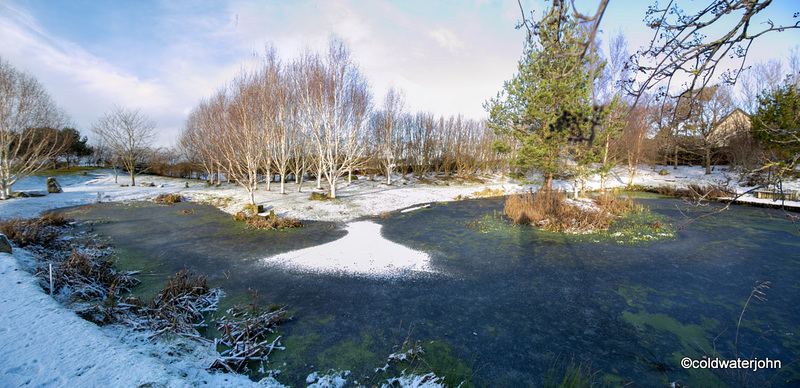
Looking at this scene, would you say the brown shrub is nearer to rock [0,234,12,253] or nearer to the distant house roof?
the distant house roof

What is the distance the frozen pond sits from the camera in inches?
150

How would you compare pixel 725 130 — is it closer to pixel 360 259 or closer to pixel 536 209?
pixel 536 209

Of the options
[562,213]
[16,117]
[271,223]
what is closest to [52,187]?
[16,117]

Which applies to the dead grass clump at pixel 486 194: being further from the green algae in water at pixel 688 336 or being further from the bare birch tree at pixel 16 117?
the bare birch tree at pixel 16 117

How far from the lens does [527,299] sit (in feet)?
18.2

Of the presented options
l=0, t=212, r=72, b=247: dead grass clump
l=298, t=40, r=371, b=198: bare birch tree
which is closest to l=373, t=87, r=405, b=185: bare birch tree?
l=298, t=40, r=371, b=198: bare birch tree

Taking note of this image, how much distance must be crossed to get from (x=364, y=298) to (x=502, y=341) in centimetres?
255

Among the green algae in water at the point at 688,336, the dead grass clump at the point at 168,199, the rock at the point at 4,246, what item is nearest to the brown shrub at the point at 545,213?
the green algae in water at the point at 688,336

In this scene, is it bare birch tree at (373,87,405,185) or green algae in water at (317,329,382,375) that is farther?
bare birch tree at (373,87,405,185)

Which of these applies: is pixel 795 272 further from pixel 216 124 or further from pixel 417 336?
pixel 216 124

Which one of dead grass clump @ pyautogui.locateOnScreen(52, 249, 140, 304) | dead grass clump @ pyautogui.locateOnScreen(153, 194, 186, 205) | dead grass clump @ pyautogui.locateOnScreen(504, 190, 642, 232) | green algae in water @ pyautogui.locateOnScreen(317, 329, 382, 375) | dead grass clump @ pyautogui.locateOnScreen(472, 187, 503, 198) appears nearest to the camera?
green algae in water @ pyautogui.locateOnScreen(317, 329, 382, 375)

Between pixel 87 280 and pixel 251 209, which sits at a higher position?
pixel 251 209

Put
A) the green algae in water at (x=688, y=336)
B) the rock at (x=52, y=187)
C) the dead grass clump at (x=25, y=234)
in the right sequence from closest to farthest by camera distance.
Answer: the green algae in water at (x=688, y=336) < the dead grass clump at (x=25, y=234) < the rock at (x=52, y=187)

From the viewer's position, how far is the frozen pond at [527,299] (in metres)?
3.82
